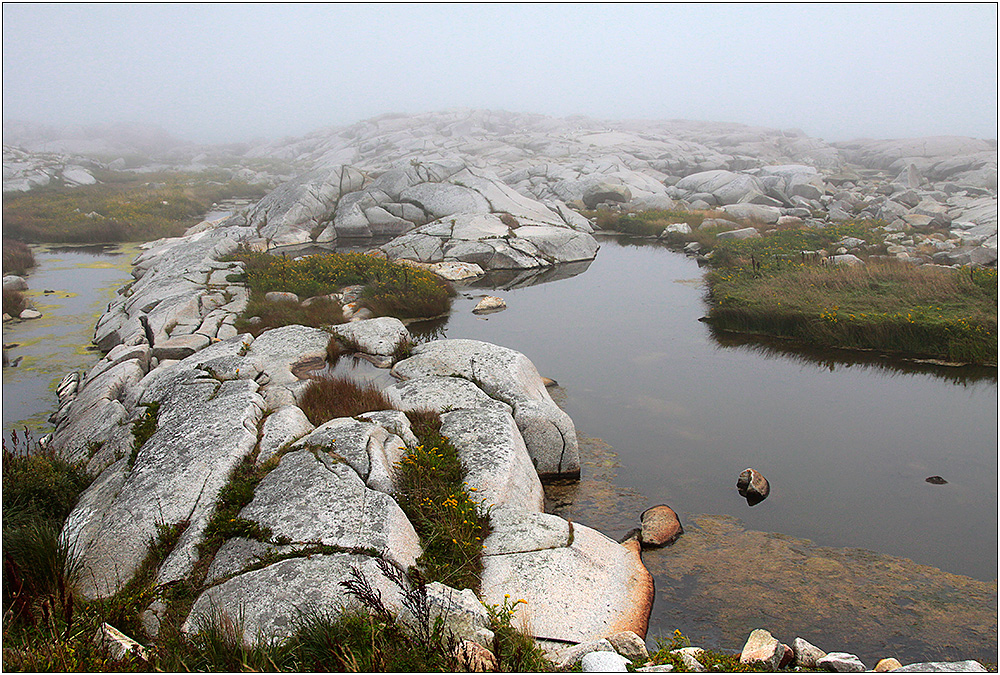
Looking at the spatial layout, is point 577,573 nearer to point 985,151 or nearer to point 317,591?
point 317,591

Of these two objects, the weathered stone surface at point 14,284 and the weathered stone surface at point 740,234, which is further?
the weathered stone surface at point 740,234

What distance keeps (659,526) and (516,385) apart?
3889 mm

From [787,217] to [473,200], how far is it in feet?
62.9

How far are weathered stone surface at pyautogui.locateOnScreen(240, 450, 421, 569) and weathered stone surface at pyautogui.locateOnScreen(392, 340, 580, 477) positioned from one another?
3694 mm

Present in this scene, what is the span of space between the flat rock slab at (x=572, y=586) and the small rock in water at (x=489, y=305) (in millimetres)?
13104

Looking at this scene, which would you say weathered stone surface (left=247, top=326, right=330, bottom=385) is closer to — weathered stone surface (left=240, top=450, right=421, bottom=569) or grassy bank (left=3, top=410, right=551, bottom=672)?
grassy bank (left=3, top=410, right=551, bottom=672)

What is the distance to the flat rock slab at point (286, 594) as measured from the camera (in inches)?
256

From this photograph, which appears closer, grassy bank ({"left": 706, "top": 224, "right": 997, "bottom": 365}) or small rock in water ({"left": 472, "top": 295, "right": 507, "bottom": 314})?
grassy bank ({"left": 706, "top": 224, "right": 997, "bottom": 365})

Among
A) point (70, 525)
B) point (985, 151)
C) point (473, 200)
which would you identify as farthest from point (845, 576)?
point (985, 151)

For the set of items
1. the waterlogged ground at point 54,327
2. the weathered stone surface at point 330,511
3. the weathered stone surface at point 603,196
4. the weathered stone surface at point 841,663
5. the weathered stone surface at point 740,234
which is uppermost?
the weathered stone surface at point 603,196

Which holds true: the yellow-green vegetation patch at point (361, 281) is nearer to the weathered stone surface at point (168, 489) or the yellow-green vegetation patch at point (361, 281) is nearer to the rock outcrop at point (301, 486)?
the rock outcrop at point (301, 486)

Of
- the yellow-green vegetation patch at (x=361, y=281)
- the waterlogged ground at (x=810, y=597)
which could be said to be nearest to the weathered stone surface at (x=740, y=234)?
the yellow-green vegetation patch at (x=361, y=281)

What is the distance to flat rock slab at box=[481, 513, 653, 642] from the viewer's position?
7199mm

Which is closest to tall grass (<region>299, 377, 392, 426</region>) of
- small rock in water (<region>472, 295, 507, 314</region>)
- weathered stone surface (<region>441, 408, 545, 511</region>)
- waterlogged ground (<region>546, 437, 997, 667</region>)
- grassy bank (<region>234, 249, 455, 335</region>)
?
weathered stone surface (<region>441, 408, 545, 511</region>)
